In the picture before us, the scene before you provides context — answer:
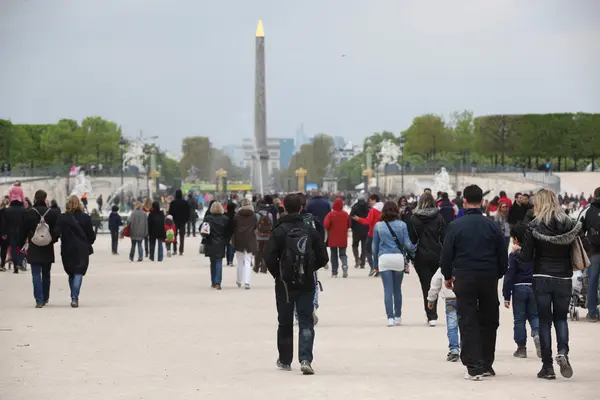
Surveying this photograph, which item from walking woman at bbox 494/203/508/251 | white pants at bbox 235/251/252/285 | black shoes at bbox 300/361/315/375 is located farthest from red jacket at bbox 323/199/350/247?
black shoes at bbox 300/361/315/375

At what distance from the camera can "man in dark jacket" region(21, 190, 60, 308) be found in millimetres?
17500

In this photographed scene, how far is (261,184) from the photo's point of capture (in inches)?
4476

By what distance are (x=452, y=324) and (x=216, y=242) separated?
32.5 ft

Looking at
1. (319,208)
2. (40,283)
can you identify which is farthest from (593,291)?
(319,208)

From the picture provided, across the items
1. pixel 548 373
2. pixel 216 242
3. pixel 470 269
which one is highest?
pixel 470 269

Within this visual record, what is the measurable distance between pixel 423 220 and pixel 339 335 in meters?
1.56

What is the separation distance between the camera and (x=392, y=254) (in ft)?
49.0

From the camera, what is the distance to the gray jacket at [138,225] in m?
29.5

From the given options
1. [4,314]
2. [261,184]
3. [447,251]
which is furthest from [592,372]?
[261,184]

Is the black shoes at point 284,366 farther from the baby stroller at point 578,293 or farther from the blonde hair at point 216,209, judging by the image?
the blonde hair at point 216,209

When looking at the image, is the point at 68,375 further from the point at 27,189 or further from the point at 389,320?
the point at 27,189

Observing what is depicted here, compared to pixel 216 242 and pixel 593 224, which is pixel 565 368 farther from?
pixel 216 242

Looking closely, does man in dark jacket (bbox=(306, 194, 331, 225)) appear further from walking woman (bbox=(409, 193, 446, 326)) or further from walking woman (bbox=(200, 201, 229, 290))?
walking woman (bbox=(409, 193, 446, 326))

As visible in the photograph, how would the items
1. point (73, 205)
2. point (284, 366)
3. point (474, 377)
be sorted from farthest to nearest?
1. point (73, 205)
2. point (284, 366)
3. point (474, 377)
